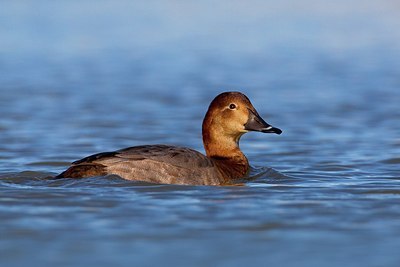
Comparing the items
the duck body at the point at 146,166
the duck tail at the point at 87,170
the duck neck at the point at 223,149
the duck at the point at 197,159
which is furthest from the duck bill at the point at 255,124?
the duck tail at the point at 87,170

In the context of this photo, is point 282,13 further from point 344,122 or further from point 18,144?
point 18,144

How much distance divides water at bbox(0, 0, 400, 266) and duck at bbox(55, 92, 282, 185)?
0.17 metres

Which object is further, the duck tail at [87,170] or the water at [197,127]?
the duck tail at [87,170]

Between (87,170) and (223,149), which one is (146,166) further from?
(223,149)

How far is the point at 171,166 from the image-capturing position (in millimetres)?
9367

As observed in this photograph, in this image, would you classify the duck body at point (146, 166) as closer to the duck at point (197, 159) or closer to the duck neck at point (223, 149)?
the duck at point (197, 159)

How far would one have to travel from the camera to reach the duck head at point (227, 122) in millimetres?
10430

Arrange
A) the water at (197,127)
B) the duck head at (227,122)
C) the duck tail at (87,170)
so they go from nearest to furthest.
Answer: the water at (197,127) < the duck tail at (87,170) < the duck head at (227,122)

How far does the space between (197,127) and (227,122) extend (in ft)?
12.7

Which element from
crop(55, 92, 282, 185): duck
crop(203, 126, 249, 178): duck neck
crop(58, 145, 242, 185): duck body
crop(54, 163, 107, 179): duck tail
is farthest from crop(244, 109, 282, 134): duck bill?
crop(54, 163, 107, 179): duck tail

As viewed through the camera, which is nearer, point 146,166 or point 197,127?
point 146,166

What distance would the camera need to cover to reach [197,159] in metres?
9.62

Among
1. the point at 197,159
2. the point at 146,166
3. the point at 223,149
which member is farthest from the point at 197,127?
the point at 146,166

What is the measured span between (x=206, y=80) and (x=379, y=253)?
12.7 m
